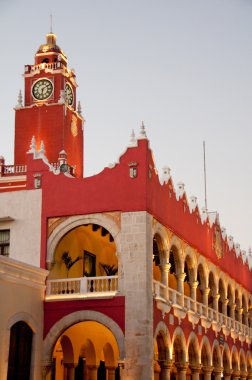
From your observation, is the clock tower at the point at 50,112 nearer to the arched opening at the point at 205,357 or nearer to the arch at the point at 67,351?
the arched opening at the point at 205,357

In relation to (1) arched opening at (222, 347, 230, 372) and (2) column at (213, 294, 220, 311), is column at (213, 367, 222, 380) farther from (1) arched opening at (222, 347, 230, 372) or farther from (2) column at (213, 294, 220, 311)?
(2) column at (213, 294, 220, 311)

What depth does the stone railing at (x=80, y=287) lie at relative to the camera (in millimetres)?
25375

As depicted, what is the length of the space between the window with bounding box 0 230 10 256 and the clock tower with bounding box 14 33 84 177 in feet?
48.2

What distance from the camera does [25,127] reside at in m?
43.5

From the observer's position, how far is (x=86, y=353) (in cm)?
3012


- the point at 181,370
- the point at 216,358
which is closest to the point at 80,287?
the point at 181,370

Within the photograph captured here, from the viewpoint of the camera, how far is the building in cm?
2433

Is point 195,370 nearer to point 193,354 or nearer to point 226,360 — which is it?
point 193,354

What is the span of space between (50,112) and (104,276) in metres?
18.9

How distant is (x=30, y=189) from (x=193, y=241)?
7.94 metres

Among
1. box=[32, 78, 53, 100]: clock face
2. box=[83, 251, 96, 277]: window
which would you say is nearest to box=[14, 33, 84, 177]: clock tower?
box=[32, 78, 53, 100]: clock face

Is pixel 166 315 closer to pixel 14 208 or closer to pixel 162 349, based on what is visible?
pixel 162 349

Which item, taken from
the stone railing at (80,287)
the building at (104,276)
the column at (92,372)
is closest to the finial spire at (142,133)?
the building at (104,276)

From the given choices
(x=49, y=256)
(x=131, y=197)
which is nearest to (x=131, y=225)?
(x=131, y=197)
